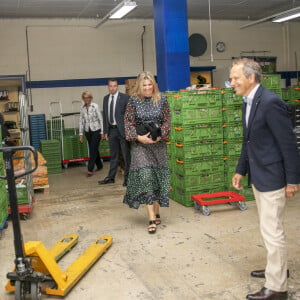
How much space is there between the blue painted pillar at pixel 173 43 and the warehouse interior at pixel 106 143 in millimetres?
22

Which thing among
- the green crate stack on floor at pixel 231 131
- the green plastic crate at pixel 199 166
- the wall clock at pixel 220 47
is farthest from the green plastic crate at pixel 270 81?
the wall clock at pixel 220 47

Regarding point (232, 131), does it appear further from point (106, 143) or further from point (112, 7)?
point (112, 7)

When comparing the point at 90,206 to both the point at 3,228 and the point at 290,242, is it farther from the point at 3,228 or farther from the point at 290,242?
the point at 290,242

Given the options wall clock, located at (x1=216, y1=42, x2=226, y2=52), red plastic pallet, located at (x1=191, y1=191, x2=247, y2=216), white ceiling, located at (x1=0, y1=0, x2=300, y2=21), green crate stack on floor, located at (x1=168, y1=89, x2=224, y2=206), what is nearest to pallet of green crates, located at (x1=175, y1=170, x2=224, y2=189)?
green crate stack on floor, located at (x1=168, y1=89, x2=224, y2=206)

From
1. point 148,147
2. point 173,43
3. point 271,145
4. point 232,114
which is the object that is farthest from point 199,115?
point 271,145

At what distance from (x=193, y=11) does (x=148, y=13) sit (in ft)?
3.93

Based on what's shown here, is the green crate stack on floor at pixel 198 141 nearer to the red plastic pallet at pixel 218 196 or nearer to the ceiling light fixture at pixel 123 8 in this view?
the red plastic pallet at pixel 218 196

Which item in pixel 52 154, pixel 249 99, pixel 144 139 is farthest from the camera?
pixel 52 154

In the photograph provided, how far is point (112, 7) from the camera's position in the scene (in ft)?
34.9

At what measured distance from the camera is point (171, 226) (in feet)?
16.2

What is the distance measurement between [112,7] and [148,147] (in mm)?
6890

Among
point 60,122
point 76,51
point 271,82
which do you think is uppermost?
point 76,51

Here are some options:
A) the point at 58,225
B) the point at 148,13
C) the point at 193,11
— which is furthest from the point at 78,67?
the point at 58,225

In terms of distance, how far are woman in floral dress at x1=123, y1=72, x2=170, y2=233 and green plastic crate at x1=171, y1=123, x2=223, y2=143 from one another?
979 millimetres
